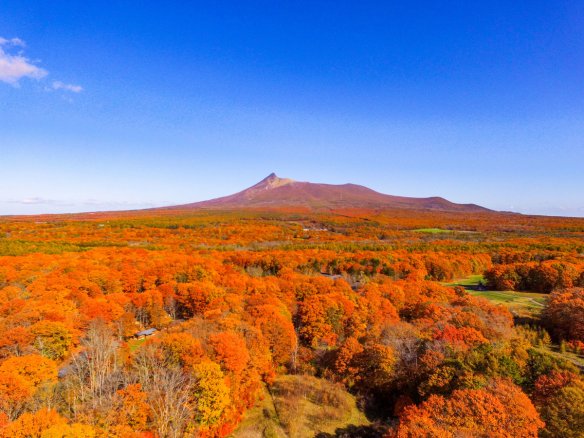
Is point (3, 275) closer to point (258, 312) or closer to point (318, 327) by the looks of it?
point (258, 312)

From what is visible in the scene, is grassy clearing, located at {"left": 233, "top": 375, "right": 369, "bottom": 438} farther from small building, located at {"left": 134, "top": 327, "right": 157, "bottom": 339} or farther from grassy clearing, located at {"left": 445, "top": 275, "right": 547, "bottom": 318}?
grassy clearing, located at {"left": 445, "top": 275, "right": 547, "bottom": 318}

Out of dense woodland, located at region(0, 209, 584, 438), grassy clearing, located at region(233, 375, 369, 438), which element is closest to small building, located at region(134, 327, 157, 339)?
A: dense woodland, located at region(0, 209, 584, 438)

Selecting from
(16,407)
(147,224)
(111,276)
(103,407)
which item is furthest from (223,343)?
(147,224)

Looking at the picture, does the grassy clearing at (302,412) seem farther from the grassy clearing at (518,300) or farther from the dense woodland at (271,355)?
the grassy clearing at (518,300)

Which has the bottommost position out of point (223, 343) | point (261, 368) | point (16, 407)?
point (261, 368)

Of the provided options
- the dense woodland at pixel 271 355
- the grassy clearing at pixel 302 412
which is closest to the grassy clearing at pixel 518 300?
the dense woodland at pixel 271 355

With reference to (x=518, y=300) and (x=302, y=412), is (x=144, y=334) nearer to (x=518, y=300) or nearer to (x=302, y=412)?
(x=302, y=412)
